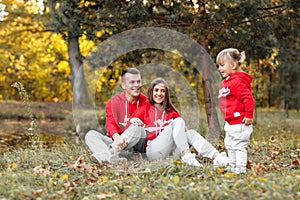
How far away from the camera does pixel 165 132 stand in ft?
16.5

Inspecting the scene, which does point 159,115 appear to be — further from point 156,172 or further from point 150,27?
point 150,27

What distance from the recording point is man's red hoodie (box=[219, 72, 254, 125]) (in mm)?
4402

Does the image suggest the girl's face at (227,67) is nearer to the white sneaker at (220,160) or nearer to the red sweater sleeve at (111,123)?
the white sneaker at (220,160)

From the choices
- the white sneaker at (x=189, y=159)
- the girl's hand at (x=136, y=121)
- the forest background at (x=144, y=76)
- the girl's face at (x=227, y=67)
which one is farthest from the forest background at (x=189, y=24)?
the white sneaker at (x=189, y=159)

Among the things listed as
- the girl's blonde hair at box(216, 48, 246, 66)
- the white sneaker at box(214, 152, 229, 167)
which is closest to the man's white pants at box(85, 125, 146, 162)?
the white sneaker at box(214, 152, 229, 167)

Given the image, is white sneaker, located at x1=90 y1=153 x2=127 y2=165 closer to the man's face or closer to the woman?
the woman

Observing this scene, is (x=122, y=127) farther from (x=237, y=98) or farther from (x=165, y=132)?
(x=237, y=98)

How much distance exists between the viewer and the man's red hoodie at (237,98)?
440 centimetres

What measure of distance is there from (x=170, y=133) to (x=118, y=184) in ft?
4.08

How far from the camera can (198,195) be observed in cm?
345

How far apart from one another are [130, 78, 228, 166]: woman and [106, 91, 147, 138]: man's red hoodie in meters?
0.11

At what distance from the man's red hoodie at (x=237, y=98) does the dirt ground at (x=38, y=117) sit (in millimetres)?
9799

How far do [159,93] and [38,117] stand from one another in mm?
13533

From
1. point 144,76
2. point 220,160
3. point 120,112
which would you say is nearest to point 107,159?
point 120,112
